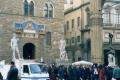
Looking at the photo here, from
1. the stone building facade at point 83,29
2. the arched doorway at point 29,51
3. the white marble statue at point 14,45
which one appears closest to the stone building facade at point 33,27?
the arched doorway at point 29,51

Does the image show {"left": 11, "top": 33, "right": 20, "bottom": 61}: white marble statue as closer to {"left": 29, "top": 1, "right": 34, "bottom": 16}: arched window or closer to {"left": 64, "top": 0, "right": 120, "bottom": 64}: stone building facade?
{"left": 29, "top": 1, "right": 34, "bottom": 16}: arched window

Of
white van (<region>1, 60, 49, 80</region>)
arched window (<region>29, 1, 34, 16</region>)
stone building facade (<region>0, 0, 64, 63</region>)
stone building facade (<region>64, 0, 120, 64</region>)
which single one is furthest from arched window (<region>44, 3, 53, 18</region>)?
white van (<region>1, 60, 49, 80</region>)

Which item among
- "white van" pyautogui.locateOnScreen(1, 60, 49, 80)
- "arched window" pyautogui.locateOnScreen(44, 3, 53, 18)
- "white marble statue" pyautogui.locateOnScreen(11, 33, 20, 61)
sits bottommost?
"white van" pyautogui.locateOnScreen(1, 60, 49, 80)

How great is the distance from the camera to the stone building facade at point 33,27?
125 feet

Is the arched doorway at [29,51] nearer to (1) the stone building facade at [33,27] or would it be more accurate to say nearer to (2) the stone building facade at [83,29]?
(1) the stone building facade at [33,27]

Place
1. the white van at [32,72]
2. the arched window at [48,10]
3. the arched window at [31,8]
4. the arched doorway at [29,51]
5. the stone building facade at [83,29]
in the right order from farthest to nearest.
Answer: the stone building facade at [83,29], the arched window at [48,10], the arched doorway at [29,51], the arched window at [31,8], the white van at [32,72]

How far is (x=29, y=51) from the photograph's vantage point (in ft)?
133

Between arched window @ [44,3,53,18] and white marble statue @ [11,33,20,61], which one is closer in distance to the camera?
A: white marble statue @ [11,33,20,61]

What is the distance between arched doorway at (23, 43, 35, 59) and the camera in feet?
132

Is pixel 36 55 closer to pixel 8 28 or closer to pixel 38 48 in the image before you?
pixel 38 48

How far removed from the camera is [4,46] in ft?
124

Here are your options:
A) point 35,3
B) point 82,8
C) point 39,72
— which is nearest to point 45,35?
point 35,3

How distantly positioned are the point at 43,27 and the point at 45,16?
1.31 meters

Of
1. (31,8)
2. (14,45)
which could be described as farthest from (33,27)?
(14,45)
